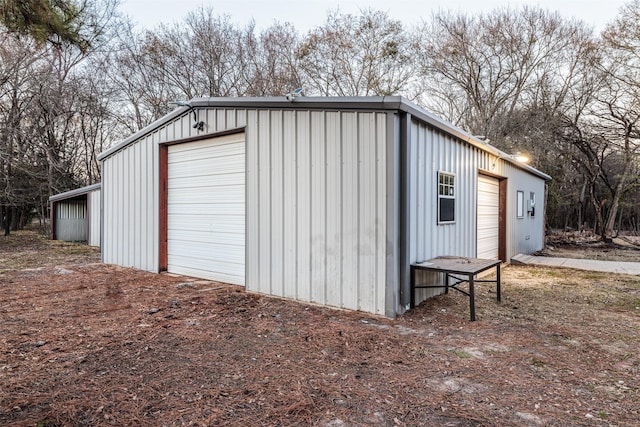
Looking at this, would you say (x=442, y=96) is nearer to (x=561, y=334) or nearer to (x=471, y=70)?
(x=471, y=70)

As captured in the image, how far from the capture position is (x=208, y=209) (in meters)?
6.35

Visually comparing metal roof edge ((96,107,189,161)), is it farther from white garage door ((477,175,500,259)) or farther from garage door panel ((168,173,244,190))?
white garage door ((477,175,500,259))

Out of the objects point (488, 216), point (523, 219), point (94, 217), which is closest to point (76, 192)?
point (94, 217)

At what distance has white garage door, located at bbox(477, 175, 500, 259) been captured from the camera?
7.37 m

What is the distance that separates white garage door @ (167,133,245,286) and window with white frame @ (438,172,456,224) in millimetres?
2827

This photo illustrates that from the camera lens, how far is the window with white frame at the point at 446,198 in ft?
17.3

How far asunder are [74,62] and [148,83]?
245cm

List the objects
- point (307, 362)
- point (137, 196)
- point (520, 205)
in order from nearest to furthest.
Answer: point (307, 362)
point (137, 196)
point (520, 205)

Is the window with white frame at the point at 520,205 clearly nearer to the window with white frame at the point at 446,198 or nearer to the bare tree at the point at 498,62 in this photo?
the window with white frame at the point at 446,198

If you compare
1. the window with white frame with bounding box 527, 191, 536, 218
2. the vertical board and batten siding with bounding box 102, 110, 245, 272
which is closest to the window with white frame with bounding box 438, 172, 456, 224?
the vertical board and batten siding with bounding box 102, 110, 245, 272

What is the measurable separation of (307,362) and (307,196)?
224 centimetres

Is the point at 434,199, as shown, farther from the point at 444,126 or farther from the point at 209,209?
the point at 209,209

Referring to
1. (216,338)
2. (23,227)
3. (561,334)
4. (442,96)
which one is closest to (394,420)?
(216,338)

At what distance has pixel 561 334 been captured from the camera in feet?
12.1
